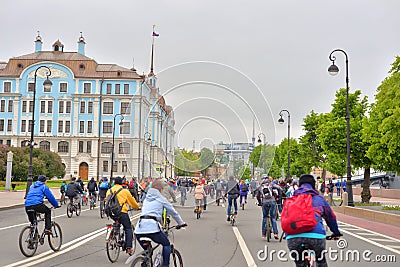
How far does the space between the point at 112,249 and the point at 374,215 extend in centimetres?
1581

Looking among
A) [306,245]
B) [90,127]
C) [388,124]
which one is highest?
[90,127]

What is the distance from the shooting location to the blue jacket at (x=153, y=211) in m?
7.13

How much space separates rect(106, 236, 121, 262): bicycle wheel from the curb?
42.3 feet

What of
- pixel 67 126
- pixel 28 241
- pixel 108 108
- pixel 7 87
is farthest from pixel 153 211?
pixel 7 87

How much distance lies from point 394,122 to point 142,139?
12184 mm

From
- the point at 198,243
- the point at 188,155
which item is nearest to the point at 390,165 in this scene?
the point at 198,243

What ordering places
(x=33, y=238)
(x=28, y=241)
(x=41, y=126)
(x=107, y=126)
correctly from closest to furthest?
(x=28, y=241) < (x=33, y=238) < (x=107, y=126) < (x=41, y=126)

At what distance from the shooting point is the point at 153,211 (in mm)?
7281

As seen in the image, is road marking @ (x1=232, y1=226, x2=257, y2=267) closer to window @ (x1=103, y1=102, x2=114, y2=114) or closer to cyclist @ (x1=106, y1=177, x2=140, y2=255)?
cyclist @ (x1=106, y1=177, x2=140, y2=255)

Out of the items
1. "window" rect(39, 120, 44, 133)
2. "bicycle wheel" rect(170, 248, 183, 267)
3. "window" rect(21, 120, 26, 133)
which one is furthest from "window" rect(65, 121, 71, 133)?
"bicycle wheel" rect(170, 248, 183, 267)

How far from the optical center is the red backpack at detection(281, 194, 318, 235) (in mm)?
6004

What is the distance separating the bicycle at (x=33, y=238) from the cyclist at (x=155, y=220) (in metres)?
4.46

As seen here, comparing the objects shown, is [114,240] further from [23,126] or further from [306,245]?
[23,126]

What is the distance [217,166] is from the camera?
1168cm
